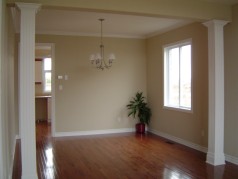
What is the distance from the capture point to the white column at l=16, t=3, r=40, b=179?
354 centimetres

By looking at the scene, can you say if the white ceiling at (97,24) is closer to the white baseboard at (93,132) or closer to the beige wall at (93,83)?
the beige wall at (93,83)

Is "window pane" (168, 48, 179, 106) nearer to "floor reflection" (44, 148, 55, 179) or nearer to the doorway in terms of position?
"floor reflection" (44, 148, 55, 179)

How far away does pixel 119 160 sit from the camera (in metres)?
4.90

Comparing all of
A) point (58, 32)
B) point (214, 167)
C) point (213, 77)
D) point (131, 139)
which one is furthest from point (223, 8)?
point (58, 32)

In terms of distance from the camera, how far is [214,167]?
14.6 feet

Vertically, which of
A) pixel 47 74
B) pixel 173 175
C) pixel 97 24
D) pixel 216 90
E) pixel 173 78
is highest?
pixel 97 24

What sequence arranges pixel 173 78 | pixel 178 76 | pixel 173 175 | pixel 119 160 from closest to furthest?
pixel 173 175
pixel 119 160
pixel 178 76
pixel 173 78

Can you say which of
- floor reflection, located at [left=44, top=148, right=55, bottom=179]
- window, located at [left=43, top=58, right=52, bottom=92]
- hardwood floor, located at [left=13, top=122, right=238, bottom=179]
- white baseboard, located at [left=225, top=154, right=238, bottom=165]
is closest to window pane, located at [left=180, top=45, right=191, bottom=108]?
hardwood floor, located at [left=13, top=122, right=238, bottom=179]

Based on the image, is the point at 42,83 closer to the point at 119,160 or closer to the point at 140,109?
the point at 140,109

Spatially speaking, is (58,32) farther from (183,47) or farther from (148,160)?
(148,160)

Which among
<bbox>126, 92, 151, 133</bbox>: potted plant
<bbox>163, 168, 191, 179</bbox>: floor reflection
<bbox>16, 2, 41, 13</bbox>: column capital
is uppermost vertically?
<bbox>16, 2, 41, 13</bbox>: column capital

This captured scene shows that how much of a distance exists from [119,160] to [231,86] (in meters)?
2.34


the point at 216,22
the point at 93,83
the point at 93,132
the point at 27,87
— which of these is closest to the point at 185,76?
the point at 216,22

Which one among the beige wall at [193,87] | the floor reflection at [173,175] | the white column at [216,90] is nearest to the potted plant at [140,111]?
the beige wall at [193,87]
